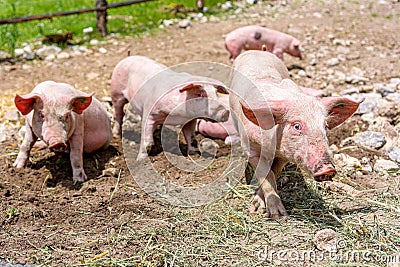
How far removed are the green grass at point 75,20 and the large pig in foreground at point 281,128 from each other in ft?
18.5

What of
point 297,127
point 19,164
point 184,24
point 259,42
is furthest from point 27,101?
point 184,24

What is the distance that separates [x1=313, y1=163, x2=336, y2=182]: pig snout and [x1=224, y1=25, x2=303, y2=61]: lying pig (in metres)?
5.06

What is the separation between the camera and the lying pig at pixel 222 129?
4.99 meters

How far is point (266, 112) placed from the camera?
327cm

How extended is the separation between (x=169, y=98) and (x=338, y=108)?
1865mm

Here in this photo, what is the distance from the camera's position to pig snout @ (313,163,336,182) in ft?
9.70

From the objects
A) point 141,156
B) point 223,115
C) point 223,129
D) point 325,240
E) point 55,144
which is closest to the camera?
point 325,240

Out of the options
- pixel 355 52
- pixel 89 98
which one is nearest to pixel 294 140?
pixel 89 98

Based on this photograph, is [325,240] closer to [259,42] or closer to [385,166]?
[385,166]

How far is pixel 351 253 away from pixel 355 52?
546 centimetres

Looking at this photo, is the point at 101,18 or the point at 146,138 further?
the point at 101,18

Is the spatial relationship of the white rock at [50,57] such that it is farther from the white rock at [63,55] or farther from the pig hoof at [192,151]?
the pig hoof at [192,151]

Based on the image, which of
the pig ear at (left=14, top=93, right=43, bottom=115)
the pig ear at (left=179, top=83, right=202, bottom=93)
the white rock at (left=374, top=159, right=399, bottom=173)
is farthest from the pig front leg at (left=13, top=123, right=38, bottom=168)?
the white rock at (left=374, top=159, right=399, bottom=173)

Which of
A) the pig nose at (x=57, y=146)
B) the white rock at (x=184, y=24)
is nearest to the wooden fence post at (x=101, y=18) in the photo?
the white rock at (x=184, y=24)
